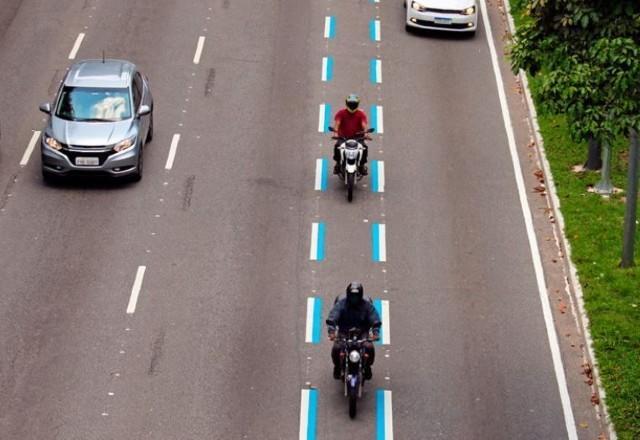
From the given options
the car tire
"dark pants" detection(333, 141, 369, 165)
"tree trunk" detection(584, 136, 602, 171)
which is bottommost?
the car tire

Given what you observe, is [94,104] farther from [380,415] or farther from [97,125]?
[380,415]

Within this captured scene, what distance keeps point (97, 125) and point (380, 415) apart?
11.1 m

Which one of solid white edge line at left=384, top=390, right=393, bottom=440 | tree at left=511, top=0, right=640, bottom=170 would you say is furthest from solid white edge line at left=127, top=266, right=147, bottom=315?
tree at left=511, top=0, right=640, bottom=170

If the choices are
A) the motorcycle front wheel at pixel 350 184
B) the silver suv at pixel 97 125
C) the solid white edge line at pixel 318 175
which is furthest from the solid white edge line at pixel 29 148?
the motorcycle front wheel at pixel 350 184

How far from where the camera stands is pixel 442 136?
120 feet

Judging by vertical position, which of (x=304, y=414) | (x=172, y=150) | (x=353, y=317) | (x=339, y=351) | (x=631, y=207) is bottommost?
(x=172, y=150)

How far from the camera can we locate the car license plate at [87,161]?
1284 inches

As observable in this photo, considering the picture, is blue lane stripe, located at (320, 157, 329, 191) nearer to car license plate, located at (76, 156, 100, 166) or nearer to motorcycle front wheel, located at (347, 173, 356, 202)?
motorcycle front wheel, located at (347, 173, 356, 202)

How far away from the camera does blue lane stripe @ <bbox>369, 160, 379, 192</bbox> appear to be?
111ft

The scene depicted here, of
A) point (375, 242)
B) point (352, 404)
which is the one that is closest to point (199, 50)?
point (375, 242)

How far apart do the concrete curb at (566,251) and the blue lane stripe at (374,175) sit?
3.53 m

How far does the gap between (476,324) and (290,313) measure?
10.4 ft

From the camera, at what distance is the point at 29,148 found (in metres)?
34.8

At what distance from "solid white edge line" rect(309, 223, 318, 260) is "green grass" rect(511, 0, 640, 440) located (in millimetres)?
4778
